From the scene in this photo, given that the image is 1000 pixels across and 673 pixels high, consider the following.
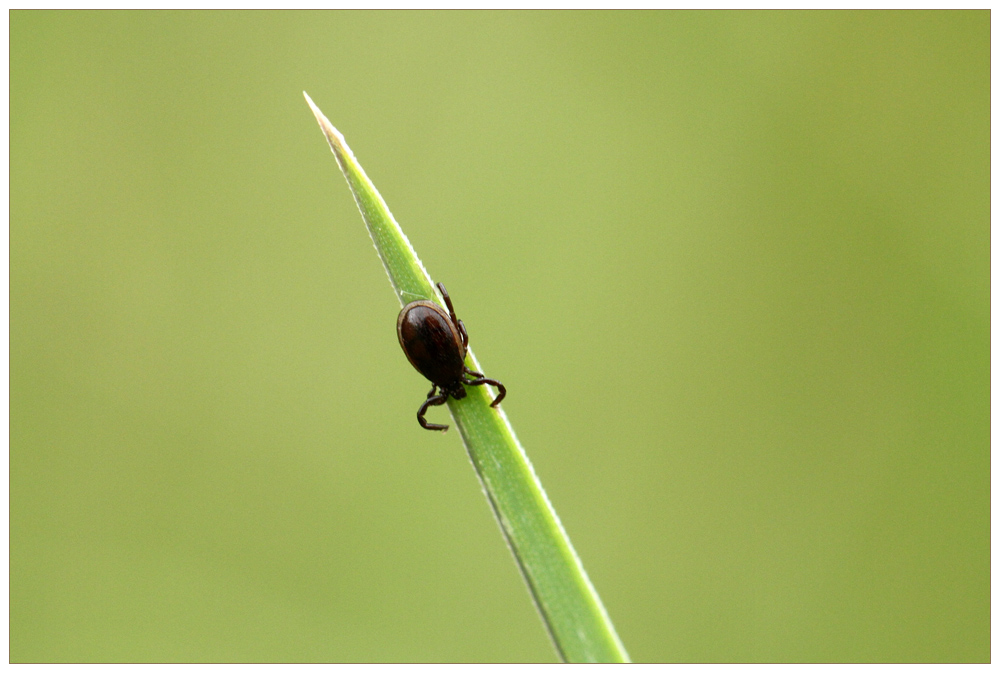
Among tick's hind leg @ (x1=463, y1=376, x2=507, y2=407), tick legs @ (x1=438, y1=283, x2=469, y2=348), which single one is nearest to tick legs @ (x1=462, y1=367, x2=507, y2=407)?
tick's hind leg @ (x1=463, y1=376, x2=507, y2=407)

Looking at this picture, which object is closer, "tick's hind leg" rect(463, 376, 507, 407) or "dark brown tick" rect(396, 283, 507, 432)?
"tick's hind leg" rect(463, 376, 507, 407)

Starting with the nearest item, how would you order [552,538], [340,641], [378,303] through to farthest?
[552,538] → [340,641] → [378,303]

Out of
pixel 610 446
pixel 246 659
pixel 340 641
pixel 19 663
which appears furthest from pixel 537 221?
pixel 19 663

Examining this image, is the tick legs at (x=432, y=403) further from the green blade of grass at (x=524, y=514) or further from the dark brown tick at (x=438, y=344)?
the green blade of grass at (x=524, y=514)

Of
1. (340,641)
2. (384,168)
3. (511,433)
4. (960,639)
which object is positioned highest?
(384,168)

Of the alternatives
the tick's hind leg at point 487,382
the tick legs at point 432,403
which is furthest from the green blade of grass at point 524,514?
the tick legs at point 432,403

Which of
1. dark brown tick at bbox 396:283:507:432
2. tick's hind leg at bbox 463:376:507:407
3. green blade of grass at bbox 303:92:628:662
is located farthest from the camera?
dark brown tick at bbox 396:283:507:432

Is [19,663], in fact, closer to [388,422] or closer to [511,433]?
[388,422]

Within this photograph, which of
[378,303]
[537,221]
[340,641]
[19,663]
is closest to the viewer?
[19,663]

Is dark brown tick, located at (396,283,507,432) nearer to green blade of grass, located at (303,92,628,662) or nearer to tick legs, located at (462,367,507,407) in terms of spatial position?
tick legs, located at (462,367,507,407)
